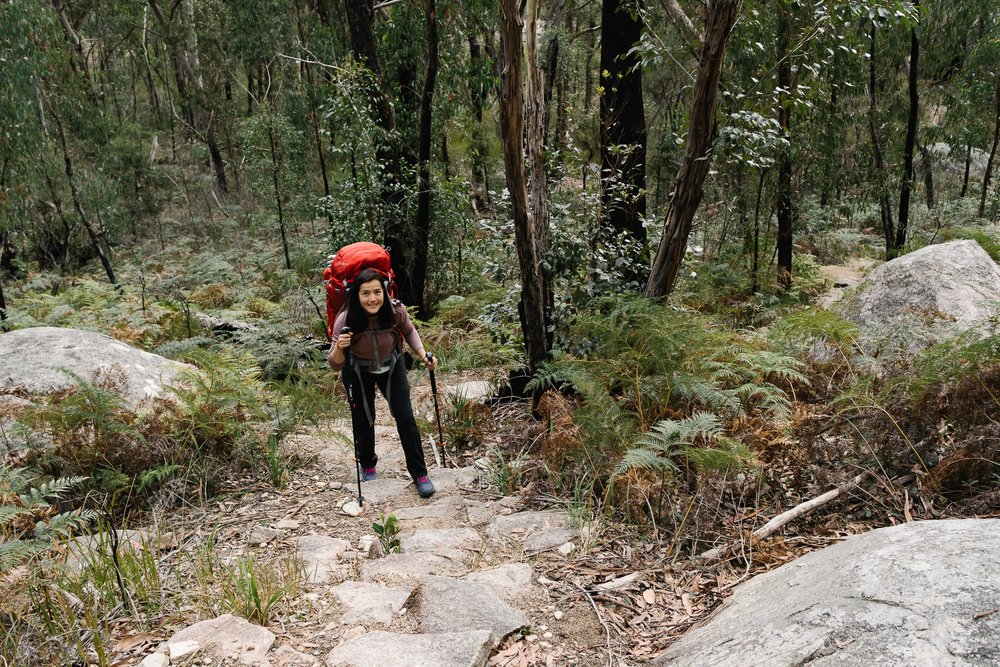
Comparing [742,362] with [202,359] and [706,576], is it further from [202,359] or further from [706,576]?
[202,359]

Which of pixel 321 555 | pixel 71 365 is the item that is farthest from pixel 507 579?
pixel 71 365

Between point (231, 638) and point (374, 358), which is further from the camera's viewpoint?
point (374, 358)

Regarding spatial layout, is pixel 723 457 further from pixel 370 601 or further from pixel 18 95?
pixel 18 95

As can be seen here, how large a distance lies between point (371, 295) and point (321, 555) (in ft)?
5.51

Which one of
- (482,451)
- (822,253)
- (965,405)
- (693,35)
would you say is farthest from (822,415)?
(822,253)

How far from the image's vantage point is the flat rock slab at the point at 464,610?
2717 mm

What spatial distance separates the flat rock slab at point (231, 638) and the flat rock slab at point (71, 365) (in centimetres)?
255

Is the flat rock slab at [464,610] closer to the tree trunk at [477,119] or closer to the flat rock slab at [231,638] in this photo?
the flat rock slab at [231,638]

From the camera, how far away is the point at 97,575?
115 inches

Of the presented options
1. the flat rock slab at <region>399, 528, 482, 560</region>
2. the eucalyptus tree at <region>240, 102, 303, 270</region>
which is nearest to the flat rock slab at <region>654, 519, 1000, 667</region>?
the flat rock slab at <region>399, 528, 482, 560</region>

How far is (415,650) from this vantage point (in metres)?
2.48

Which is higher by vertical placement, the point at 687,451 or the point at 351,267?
the point at 351,267

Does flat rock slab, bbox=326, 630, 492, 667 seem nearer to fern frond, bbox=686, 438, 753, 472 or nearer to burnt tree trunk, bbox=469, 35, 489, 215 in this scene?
fern frond, bbox=686, 438, 753, 472

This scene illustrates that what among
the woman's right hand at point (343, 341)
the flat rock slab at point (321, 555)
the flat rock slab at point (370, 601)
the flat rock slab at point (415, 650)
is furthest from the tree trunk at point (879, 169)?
the flat rock slab at point (415, 650)
